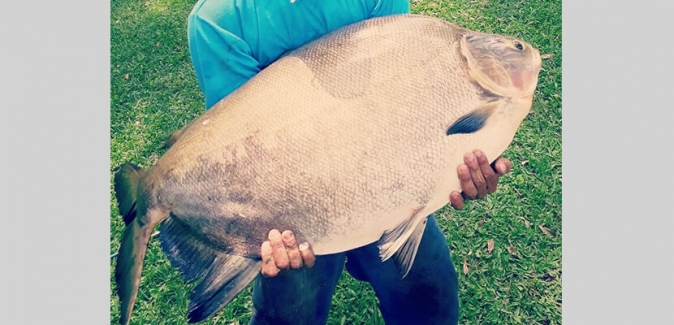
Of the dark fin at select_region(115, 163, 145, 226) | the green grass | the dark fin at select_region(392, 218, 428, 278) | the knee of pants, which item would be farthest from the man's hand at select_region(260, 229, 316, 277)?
the green grass

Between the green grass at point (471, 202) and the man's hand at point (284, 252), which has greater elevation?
the man's hand at point (284, 252)

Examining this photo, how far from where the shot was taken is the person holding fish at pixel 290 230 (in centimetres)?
165

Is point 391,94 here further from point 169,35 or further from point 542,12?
point 169,35

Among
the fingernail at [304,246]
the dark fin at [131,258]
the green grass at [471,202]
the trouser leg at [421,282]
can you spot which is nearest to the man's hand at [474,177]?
the trouser leg at [421,282]

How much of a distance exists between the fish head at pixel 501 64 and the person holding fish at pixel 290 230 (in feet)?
0.67

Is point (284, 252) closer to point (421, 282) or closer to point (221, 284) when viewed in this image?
point (221, 284)

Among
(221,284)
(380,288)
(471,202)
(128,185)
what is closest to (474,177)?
(380,288)

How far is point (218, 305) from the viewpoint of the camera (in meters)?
1.64

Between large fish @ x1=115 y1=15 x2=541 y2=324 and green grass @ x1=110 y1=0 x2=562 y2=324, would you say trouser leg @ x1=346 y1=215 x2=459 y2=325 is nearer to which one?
large fish @ x1=115 y1=15 x2=541 y2=324

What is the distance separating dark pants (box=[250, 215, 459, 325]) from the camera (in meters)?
1.86

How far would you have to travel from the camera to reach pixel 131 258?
1726 millimetres

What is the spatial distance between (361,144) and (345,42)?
322mm

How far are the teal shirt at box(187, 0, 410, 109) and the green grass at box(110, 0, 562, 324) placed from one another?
1217 millimetres

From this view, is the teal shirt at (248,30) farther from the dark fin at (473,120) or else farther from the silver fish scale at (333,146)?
the dark fin at (473,120)
